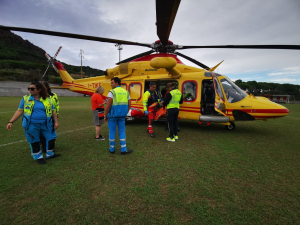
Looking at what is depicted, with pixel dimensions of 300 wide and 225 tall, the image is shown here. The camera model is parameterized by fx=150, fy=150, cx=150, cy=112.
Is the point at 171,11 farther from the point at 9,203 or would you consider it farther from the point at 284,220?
the point at 9,203

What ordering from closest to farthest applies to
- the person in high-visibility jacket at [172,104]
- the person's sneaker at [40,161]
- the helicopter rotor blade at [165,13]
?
the helicopter rotor blade at [165,13] < the person's sneaker at [40,161] < the person in high-visibility jacket at [172,104]

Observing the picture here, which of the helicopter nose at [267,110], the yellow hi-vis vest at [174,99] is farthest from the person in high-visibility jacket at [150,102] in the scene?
the helicopter nose at [267,110]

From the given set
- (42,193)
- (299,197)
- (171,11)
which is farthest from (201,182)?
(171,11)

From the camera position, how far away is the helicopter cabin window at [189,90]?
229 inches

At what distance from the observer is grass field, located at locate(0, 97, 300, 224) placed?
1.81m

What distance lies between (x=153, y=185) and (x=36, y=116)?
8.39 feet

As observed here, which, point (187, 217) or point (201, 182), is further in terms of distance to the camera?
point (201, 182)

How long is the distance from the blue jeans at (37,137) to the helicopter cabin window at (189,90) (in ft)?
15.0

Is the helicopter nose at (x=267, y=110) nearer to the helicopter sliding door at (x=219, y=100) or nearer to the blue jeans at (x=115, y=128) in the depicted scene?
the helicopter sliding door at (x=219, y=100)

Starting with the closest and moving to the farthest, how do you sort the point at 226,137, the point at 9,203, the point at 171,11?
the point at 9,203
the point at 171,11
the point at 226,137

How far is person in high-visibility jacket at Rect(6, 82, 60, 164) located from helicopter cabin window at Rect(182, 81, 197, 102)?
453 cm

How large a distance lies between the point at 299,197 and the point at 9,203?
157 inches

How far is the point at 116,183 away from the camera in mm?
2438

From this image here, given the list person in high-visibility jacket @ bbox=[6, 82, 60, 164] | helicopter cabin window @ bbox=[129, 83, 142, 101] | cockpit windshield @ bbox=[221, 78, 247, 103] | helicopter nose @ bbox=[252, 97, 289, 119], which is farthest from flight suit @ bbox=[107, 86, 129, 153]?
helicopter nose @ bbox=[252, 97, 289, 119]
